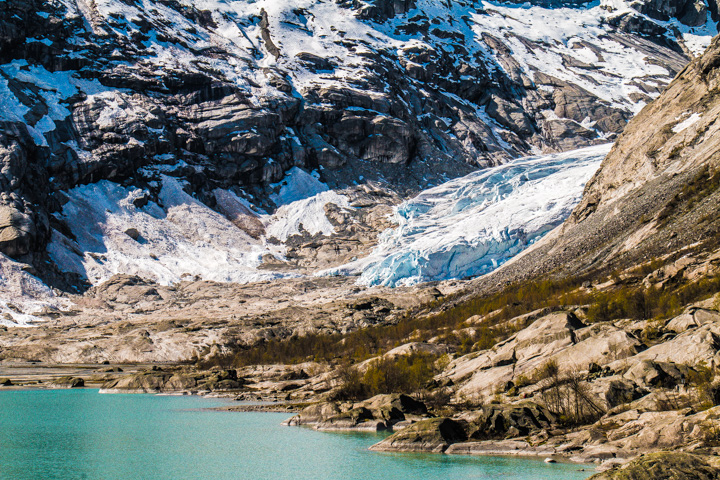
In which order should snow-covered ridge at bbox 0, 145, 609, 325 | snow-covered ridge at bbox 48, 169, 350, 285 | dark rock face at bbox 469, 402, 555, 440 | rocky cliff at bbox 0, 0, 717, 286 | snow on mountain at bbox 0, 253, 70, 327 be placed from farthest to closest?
rocky cliff at bbox 0, 0, 717, 286 → snow-covered ridge at bbox 48, 169, 350, 285 → snow-covered ridge at bbox 0, 145, 609, 325 → snow on mountain at bbox 0, 253, 70, 327 → dark rock face at bbox 469, 402, 555, 440

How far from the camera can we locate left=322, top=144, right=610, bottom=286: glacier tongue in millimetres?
111375

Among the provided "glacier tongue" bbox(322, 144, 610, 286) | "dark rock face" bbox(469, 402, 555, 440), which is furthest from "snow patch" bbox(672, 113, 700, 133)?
"dark rock face" bbox(469, 402, 555, 440)

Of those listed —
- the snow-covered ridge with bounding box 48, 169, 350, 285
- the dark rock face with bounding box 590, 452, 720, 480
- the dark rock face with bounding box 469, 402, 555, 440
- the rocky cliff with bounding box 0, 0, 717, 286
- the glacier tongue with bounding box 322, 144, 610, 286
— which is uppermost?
the dark rock face with bounding box 590, 452, 720, 480

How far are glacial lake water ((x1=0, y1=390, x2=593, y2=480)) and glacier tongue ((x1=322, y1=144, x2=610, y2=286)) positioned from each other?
73682 mm

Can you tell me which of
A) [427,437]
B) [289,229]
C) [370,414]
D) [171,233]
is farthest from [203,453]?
[289,229]

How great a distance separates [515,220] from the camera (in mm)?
112625

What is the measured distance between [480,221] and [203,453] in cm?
9375

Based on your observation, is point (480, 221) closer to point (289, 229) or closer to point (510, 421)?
point (289, 229)

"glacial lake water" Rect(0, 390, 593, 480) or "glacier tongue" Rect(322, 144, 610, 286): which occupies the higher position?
"glacial lake water" Rect(0, 390, 593, 480)

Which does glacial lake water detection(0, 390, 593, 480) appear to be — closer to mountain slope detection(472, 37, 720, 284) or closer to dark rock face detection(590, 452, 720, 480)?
dark rock face detection(590, 452, 720, 480)

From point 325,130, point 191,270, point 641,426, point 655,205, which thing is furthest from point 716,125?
point 325,130

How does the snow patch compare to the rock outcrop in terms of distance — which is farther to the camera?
the snow patch

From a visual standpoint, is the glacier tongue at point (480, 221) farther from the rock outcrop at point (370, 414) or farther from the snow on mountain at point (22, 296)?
the rock outcrop at point (370, 414)

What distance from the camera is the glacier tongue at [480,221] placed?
365 ft
